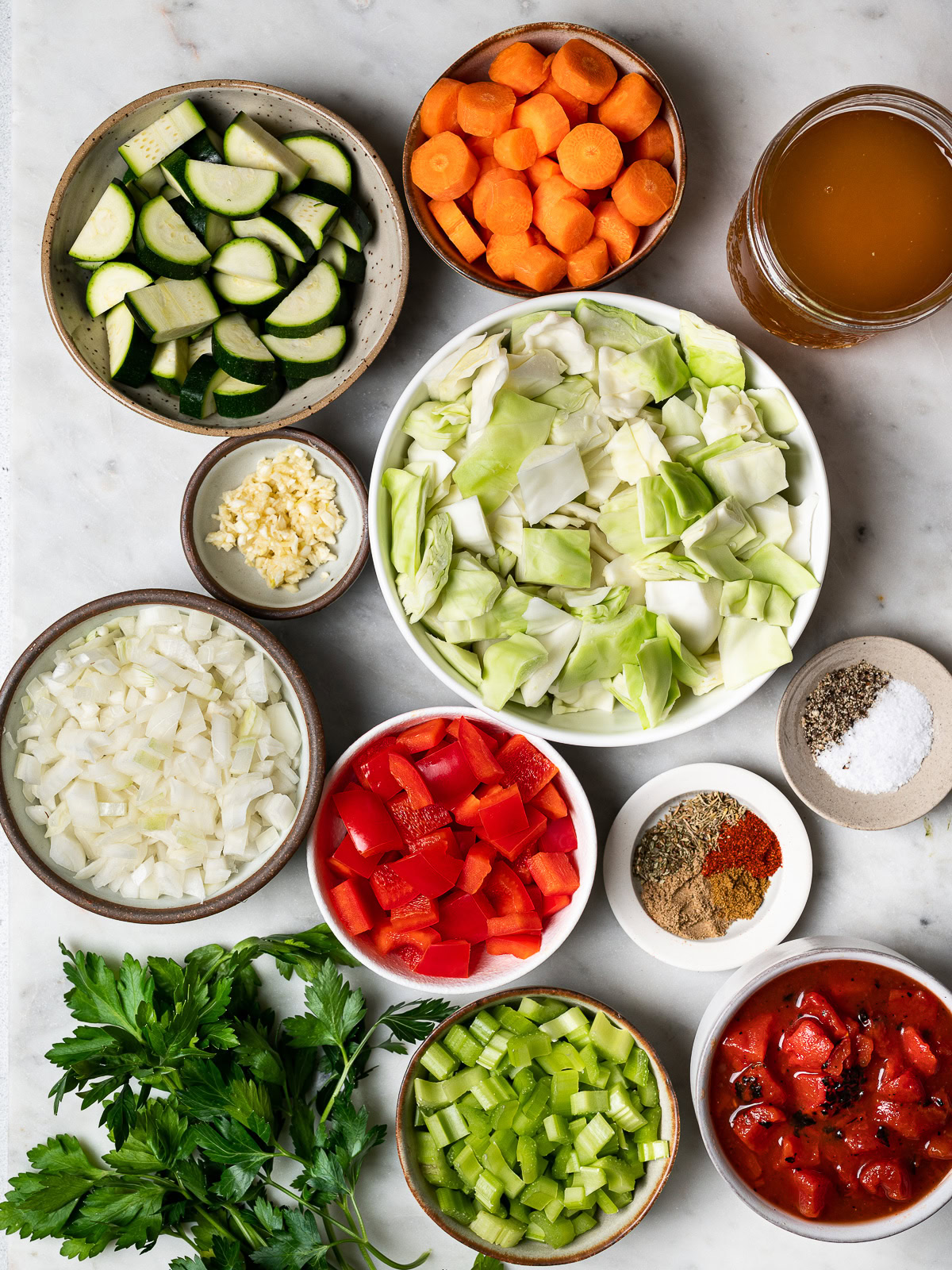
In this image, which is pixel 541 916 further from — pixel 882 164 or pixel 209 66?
pixel 209 66

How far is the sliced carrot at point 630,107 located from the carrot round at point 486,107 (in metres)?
0.19

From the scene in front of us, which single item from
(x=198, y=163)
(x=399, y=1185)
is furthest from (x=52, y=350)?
(x=399, y=1185)

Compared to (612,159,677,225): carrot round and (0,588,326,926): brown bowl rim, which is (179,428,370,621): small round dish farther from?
(612,159,677,225): carrot round

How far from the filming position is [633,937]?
199cm

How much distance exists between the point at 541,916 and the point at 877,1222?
893 mm

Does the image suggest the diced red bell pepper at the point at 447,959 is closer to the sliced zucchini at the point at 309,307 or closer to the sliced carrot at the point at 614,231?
the sliced zucchini at the point at 309,307

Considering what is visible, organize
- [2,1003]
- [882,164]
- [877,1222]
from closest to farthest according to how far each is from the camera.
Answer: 1. [882,164]
2. [877,1222]
3. [2,1003]

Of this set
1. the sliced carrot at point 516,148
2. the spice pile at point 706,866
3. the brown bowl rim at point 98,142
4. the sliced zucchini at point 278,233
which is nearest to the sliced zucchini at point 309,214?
the sliced zucchini at point 278,233

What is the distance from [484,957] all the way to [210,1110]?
2.10ft

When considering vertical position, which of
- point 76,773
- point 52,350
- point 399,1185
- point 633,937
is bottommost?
point 399,1185

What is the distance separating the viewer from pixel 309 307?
1.84 metres

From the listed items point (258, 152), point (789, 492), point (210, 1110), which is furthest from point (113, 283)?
point (210, 1110)

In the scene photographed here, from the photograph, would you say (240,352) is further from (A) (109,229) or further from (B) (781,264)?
(B) (781,264)

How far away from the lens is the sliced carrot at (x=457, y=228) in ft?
5.89
